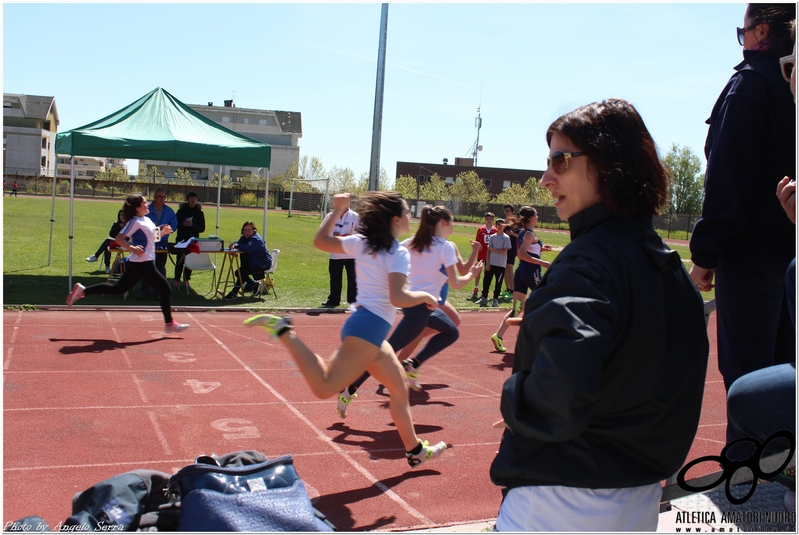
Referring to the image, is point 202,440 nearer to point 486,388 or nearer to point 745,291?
point 486,388

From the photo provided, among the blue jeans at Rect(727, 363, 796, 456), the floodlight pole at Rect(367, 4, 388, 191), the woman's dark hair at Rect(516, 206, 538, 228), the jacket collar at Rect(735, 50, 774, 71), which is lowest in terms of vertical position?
the blue jeans at Rect(727, 363, 796, 456)

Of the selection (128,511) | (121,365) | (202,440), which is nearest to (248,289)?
(121,365)

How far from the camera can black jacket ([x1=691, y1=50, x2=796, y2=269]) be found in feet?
10.00

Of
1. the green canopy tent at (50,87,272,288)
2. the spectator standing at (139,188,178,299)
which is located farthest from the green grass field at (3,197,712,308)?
the green canopy tent at (50,87,272,288)

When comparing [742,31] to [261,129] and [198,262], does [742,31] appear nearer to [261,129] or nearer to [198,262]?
[198,262]

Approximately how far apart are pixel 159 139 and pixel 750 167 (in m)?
12.2

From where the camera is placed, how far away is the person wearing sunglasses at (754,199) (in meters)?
3.05

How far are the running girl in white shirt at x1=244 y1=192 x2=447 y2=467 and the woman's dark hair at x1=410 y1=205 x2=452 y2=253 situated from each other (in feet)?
5.35

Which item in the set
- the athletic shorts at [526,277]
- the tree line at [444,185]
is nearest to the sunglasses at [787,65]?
the athletic shorts at [526,277]

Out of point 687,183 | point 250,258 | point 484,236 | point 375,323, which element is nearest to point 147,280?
point 250,258

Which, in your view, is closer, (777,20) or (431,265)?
(777,20)

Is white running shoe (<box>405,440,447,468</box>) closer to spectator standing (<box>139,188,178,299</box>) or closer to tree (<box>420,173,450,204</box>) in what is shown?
spectator standing (<box>139,188,178,299</box>)

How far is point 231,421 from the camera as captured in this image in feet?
20.3

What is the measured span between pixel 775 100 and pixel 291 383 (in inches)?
226
